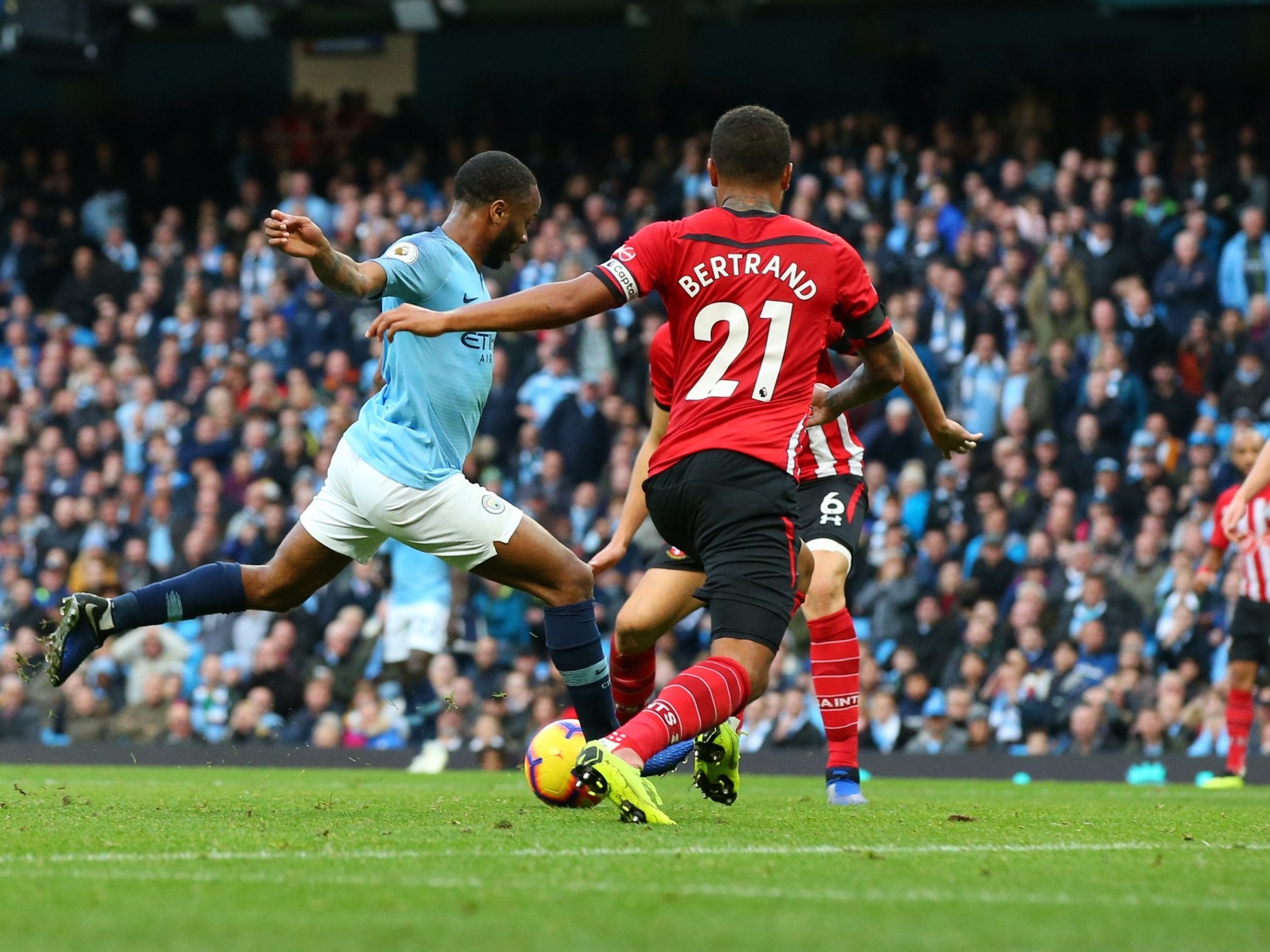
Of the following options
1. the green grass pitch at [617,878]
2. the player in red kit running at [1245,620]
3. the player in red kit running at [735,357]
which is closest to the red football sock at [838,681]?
the green grass pitch at [617,878]

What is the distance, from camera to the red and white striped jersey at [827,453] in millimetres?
8109

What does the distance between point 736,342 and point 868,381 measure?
72 centimetres

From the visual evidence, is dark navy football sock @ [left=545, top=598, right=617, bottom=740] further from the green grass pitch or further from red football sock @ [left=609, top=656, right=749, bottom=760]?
red football sock @ [left=609, top=656, right=749, bottom=760]

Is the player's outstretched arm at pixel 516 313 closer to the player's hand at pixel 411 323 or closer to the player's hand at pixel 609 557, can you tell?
the player's hand at pixel 411 323

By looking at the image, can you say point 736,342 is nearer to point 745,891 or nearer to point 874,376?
point 874,376

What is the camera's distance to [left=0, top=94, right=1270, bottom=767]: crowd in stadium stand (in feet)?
46.0

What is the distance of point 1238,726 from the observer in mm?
11523

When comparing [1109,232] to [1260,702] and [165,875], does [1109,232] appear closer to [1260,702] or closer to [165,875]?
[1260,702]

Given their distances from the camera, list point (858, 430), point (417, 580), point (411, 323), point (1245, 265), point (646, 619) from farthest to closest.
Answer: point (858, 430), point (417, 580), point (1245, 265), point (646, 619), point (411, 323)

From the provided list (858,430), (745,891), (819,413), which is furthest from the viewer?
(858,430)

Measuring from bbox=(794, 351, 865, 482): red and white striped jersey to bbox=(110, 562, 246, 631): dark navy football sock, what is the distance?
8.28ft

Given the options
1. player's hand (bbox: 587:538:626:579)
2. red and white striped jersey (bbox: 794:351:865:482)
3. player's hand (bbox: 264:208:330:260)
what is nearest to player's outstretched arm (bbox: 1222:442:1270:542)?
red and white striped jersey (bbox: 794:351:865:482)

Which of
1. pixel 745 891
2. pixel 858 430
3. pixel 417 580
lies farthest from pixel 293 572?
pixel 858 430

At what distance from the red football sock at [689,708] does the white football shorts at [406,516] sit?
1419mm
